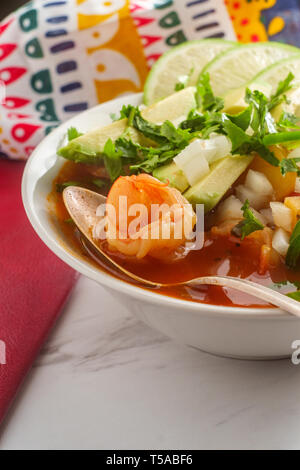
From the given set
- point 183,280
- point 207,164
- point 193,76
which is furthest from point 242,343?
point 193,76

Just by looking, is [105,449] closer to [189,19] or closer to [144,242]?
[144,242]

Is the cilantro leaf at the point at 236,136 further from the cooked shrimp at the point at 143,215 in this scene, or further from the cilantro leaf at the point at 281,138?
the cooked shrimp at the point at 143,215

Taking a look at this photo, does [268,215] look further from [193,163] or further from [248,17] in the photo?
[248,17]

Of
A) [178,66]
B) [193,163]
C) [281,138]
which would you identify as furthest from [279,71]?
[193,163]

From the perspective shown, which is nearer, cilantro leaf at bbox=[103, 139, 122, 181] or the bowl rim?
the bowl rim

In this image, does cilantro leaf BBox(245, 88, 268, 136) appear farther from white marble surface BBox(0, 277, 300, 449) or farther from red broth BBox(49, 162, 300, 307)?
white marble surface BBox(0, 277, 300, 449)

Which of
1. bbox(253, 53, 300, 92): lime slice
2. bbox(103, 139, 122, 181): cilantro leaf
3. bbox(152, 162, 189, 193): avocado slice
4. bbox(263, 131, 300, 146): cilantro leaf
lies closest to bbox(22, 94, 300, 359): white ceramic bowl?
bbox(103, 139, 122, 181): cilantro leaf
